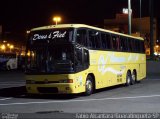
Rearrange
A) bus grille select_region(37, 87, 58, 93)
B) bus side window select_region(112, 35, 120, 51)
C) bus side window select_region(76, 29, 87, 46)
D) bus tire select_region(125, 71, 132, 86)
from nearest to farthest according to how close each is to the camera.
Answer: bus grille select_region(37, 87, 58, 93)
bus side window select_region(76, 29, 87, 46)
bus side window select_region(112, 35, 120, 51)
bus tire select_region(125, 71, 132, 86)

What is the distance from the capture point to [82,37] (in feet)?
61.3

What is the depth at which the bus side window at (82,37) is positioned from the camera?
18344mm

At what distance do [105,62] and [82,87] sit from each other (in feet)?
11.3

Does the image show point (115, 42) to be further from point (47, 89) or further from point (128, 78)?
point (47, 89)

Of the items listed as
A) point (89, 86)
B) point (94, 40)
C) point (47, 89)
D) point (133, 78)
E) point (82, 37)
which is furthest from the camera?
point (133, 78)

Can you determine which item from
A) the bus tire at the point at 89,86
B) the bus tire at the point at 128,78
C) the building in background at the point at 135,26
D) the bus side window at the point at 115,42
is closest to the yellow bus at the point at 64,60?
the bus tire at the point at 89,86

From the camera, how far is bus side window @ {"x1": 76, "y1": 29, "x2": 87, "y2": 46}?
1834 cm

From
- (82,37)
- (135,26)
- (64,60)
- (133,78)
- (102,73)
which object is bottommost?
(133,78)

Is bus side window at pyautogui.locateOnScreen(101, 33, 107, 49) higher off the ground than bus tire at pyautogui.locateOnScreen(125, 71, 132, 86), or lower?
higher

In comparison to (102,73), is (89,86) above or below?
below

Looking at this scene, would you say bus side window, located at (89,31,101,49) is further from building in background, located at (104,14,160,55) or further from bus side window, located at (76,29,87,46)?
building in background, located at (104,14,160,55)

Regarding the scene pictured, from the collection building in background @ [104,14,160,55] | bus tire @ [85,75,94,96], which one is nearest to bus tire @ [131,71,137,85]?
bus tire @ [85,75,94,96]

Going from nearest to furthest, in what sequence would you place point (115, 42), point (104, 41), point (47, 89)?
point (47, 89), point (104, 41), point (115, 42)

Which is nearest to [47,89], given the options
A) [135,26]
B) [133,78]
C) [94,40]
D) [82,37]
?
[82,37]
